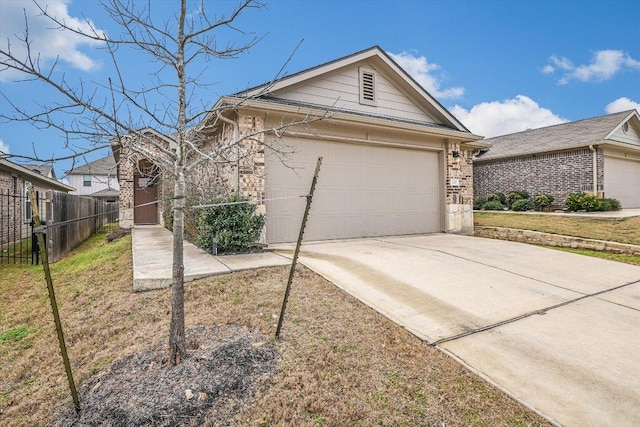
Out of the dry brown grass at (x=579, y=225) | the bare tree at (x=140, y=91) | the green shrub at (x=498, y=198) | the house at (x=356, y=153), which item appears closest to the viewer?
the bare tree at (x=140, y=91)

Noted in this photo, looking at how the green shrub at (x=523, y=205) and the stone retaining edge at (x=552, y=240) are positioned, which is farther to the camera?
the green shrub at (x=523, y=205)

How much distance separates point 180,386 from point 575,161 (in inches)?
729

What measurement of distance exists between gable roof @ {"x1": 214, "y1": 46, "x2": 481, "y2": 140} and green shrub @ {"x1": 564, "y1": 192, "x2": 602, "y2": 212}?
23.7 feet

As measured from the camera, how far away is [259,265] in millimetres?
5641

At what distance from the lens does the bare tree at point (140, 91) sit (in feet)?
8.79

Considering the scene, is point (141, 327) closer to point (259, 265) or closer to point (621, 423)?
point (259, 265)

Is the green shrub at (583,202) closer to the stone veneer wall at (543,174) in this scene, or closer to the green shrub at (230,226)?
the stone veneer wall at (543,174)

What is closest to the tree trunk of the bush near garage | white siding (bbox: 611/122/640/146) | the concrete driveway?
the concrete driveway

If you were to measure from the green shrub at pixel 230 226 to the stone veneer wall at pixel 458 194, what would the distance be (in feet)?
21.0

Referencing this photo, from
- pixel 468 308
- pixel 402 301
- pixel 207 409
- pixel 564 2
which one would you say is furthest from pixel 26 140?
pixel 564 2

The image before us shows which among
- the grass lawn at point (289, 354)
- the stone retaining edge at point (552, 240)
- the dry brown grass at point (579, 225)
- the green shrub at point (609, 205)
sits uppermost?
the green shrub at point (609, 205)

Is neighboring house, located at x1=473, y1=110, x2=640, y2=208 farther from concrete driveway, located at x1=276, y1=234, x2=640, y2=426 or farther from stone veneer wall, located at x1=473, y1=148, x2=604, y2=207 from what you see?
concrete driveway, located at x1=276, y1=234, x2=640, y2=426

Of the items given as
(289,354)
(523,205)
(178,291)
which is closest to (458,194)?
(523,205)

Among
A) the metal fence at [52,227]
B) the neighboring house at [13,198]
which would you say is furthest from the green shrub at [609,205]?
the neighboring house at [13,198]
